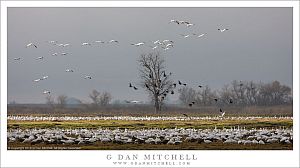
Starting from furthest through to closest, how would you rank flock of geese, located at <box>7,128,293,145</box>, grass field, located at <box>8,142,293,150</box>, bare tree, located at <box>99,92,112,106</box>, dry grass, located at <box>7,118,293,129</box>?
bare tree, located at <box>99,92,112,106</box> < dry grass, located at <box>7,118,293,129</box> < flock of geese, located at <box>7,128,293,145</box> < grass field, located at <box>8,142,293,150</box>

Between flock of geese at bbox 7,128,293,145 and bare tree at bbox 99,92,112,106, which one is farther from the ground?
bare tree at bbox 99,92,112,106

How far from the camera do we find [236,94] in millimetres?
17016

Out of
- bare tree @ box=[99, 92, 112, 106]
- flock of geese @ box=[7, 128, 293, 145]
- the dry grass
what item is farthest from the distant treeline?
bare tree @ box=[99, 92, 112, 106]

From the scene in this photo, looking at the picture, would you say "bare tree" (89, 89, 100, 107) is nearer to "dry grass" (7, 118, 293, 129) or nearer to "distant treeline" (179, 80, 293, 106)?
"dry grass" (7, 118, 293, 129)

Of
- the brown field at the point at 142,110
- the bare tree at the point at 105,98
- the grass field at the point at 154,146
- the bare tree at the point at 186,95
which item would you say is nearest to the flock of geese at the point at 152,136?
the grass field at the point at 154,146

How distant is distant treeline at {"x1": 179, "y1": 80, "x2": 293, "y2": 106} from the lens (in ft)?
55.4

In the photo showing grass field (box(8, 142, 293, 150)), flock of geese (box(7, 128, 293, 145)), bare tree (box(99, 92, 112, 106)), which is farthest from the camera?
bare tree (box(99, 92, 112, 106))

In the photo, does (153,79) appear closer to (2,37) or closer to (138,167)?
(138,167)

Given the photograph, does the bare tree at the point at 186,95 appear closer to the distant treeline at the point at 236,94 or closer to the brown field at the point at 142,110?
the distant treeline at the point at 236,94

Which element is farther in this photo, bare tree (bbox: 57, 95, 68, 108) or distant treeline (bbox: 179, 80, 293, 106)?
bare tree (bbox: 57, 95, 68, 108)

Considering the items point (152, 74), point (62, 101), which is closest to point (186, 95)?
point (152, 74)

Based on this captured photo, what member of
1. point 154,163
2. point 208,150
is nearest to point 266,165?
point 208,150

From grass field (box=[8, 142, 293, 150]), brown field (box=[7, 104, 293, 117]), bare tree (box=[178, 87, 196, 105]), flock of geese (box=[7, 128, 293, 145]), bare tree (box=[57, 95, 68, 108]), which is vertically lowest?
grass field (box=[8, 142, 293, 150])

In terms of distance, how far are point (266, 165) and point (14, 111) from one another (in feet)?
18.7
